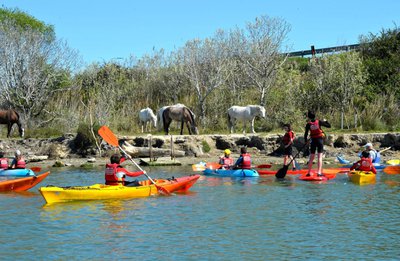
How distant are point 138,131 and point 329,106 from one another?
9824 mm

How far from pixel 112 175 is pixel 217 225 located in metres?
4.06

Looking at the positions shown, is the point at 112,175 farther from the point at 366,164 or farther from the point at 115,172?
the point at 366,164

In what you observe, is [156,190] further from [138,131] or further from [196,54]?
[196,54]

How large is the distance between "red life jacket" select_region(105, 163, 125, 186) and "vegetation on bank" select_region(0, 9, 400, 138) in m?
13.2

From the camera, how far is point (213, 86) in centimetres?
3834

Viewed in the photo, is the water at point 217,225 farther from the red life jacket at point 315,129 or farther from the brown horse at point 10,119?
the brown horse at point 10,119

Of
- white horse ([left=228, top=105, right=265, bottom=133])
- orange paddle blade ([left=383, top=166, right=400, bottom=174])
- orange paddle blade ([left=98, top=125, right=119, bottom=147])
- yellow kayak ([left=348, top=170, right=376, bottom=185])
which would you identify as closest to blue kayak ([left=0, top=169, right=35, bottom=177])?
orange paddle blade ([left=98, top=125, right=119, bottom=147])

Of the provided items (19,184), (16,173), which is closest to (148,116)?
(16,173)

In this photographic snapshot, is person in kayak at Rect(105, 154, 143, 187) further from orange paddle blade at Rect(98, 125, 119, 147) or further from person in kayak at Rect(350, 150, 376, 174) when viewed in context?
person in kayak at Rect(350, 150, 376, 174)

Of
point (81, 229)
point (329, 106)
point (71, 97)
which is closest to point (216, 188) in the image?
point (81, 229)

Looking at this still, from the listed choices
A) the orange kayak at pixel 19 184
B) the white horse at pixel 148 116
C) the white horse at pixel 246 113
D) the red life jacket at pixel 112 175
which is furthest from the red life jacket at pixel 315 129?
the white horse at pixel 148 116

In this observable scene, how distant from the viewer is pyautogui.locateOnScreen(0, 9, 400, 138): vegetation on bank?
3425 cm

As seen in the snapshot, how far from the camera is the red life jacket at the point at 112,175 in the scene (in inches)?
658

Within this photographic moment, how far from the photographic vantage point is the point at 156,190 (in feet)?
57.7
